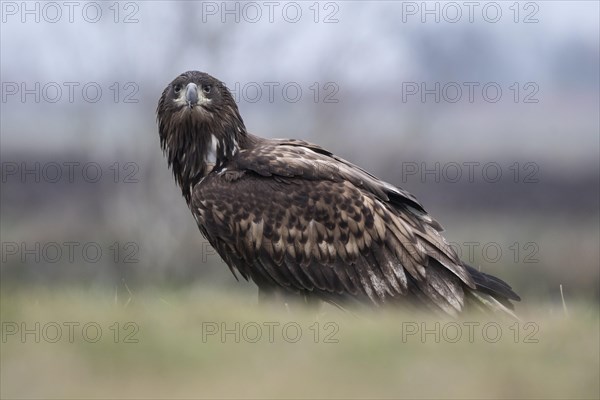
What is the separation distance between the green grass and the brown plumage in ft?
9.62

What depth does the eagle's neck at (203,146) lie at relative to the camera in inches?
376

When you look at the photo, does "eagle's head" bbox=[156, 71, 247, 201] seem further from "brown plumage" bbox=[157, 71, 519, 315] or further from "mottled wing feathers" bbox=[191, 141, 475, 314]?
"mottled wing feathers" bbox=[191, 141, 475, 314]

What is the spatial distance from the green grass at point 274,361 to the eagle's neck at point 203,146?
3.64 m

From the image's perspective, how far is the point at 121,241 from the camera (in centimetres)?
2312

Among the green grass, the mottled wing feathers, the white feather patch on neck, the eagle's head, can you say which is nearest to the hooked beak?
the eagle's head

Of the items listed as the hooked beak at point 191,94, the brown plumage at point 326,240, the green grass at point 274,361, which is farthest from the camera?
the hooked beak at point 191,94

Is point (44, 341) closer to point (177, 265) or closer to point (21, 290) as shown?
point (21, 290)

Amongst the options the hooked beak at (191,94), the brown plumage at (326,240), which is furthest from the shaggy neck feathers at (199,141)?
the brown plumage at (326,240)

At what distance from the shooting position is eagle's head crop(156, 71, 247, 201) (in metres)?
9.55

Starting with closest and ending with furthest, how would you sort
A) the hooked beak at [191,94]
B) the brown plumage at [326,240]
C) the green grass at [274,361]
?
the green grass at [274,361]
the brown plumage at [326,240]
the hooked beak at [191,94]

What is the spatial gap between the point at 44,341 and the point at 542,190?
28.0 meters

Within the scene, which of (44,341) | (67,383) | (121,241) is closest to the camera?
(67,383)

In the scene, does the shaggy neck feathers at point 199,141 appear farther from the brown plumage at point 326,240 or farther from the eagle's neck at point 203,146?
the brown plumage at point 326,240

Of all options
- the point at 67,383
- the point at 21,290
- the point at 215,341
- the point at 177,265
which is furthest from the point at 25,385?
the point at 177,265
